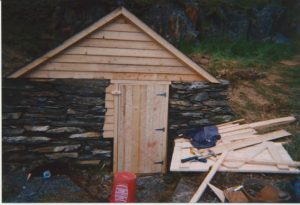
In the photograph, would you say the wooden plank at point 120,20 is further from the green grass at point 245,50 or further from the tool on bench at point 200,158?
the green grass at point 245,50

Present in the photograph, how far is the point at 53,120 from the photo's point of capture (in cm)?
866

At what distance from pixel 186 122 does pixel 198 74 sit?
1.35 meters

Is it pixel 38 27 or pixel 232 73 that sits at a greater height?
pixel 38 27

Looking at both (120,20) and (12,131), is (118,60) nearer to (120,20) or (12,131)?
(120,20)

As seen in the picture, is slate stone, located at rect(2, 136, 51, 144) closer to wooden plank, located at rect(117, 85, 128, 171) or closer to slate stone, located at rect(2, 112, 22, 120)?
slate stone, located at rect(2, 112, 22, 120)

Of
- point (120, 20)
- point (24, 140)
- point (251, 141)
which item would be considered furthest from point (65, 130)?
point (251, 141)

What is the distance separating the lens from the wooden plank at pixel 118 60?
8258 mm

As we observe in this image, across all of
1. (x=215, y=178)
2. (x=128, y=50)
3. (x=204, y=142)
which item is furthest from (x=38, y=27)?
(x=215, y=178)

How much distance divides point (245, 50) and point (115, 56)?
23.8 ft

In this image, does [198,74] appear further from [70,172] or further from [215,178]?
[70,172]

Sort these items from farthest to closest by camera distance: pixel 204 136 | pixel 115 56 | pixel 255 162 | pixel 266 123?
1. pixel 266 123
2. pixel 204 136
3. pixel 115 56
4. pixel 255 162

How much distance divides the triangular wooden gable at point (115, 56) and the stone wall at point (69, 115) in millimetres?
280

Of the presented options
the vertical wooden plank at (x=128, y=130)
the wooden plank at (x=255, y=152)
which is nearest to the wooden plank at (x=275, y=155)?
the wooden plank at (x=255, y=152)

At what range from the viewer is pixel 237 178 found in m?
6.91
